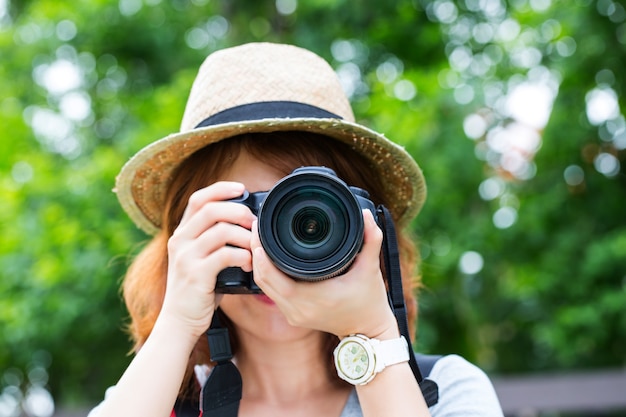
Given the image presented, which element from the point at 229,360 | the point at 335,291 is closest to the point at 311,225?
the point at 335,291

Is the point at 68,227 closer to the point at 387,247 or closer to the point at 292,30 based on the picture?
the point at 292,30

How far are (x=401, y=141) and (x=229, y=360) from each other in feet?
7.54

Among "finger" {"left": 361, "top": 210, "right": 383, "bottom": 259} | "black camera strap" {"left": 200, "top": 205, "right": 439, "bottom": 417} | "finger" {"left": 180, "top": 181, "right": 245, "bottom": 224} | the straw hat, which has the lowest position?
"black camera strap" {"left": 200, "top": 205, "right": 439, "bottom": 417}

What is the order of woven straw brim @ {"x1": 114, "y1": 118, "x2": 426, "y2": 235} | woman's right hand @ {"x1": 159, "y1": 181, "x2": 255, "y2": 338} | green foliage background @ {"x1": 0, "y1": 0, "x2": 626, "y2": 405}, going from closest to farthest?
woman's right hand @ {"x1": 159, "y1": 181, "x2": 255, "y2": 338}, woven straw brim @ {"x1": 114, "y1": 118, "x2": 426, "y2": 235}, green foliage background @ {"x1": 0, "y1": 0, "x2": 626, "y2": 405}

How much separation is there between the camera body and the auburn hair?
200mm

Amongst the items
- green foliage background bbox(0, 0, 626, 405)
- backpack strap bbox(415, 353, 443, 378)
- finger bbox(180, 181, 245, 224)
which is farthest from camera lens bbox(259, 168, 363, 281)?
green foliage background bbox(0, 0, 626, 405)

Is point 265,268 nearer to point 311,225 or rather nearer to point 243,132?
point 311,225

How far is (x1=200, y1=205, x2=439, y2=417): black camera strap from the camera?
3.70 feet

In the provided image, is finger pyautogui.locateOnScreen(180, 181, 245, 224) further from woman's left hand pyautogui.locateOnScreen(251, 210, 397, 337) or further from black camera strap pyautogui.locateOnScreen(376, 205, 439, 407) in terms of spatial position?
black camera strap pyautogui.locateOnScreen(376, 205, 439, 407)

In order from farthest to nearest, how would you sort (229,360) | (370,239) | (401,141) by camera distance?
1. (401,141)
2. (229,360)
3. (370,239)

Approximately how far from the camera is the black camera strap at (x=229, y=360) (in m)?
1.13

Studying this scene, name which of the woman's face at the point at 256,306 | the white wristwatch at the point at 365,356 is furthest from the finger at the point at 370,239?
the woman's face at the point at 256,306

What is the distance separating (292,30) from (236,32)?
15.1 inches

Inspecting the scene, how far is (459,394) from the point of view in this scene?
3.87ft
